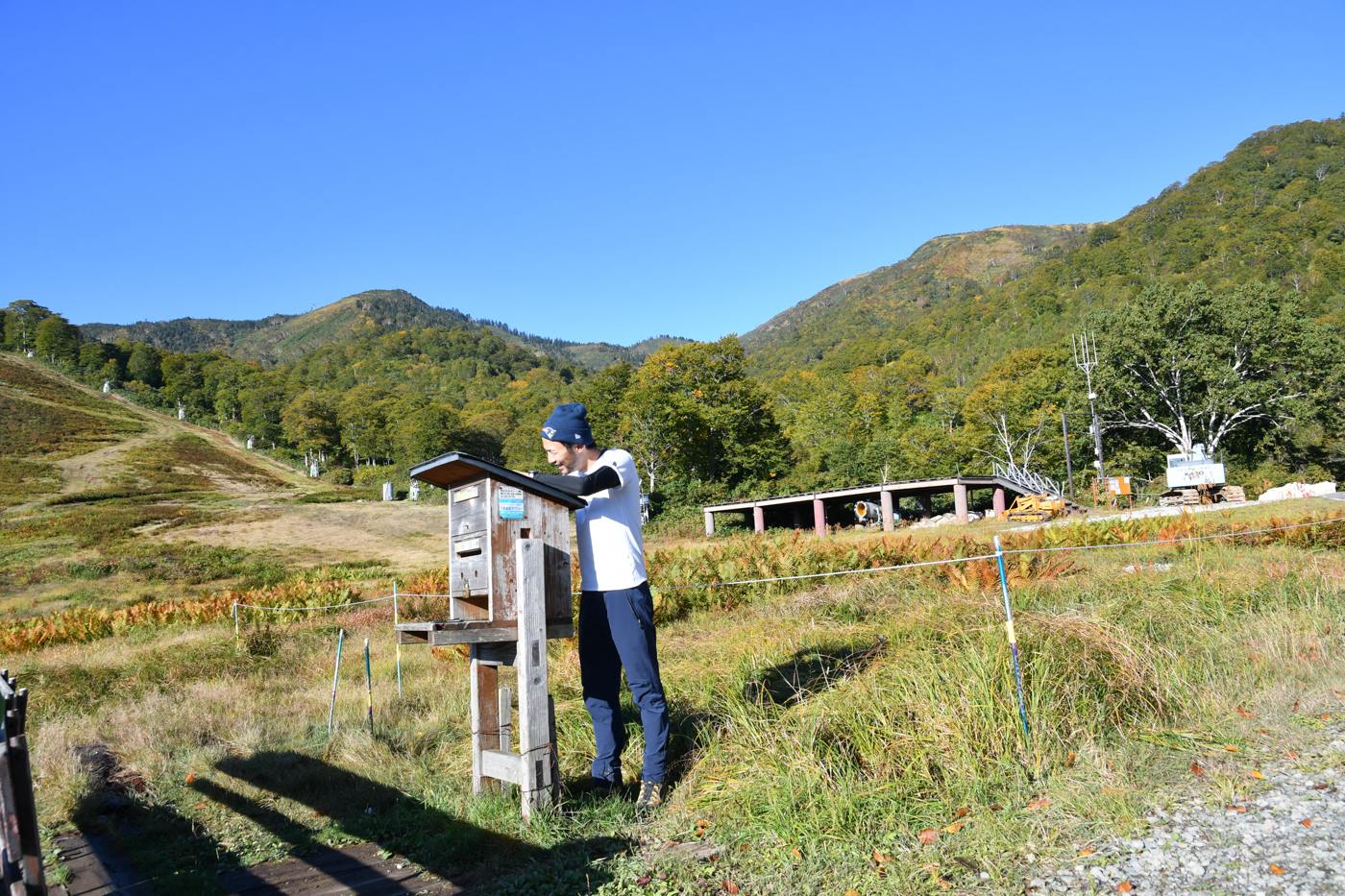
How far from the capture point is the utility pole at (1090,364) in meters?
41.6

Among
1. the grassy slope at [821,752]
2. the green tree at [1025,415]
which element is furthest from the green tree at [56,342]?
the grassy slope at [821,752]

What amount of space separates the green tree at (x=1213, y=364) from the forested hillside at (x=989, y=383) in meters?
0.13

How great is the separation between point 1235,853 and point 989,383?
63.1 meters

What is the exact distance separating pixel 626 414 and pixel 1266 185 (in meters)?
86.4

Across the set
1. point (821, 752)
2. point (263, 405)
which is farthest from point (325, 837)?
point (263, 405)


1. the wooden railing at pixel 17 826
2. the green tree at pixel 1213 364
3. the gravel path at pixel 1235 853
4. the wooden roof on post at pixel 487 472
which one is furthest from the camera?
the green tree at pixel 1213 364

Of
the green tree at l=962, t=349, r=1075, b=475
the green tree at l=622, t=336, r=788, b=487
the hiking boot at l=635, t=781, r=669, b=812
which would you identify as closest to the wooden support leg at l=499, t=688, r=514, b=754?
the hiking boot at l=635, t=781, r=669, b=812

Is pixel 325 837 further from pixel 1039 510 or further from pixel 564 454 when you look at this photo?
pixel 1039 510

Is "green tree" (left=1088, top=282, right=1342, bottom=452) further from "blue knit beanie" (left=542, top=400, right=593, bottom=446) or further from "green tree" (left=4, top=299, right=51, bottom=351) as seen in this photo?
"green tree" (left=4, top=299, right=51, bottom=351)

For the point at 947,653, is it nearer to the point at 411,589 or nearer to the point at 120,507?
the point at 411,589

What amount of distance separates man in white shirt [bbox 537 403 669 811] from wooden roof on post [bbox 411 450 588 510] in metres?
0.09

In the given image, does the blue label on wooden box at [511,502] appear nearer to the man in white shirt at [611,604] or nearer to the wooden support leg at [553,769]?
the man in white shirt at [611,604]

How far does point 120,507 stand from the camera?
40812mm

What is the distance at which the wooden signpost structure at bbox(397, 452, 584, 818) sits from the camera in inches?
144
